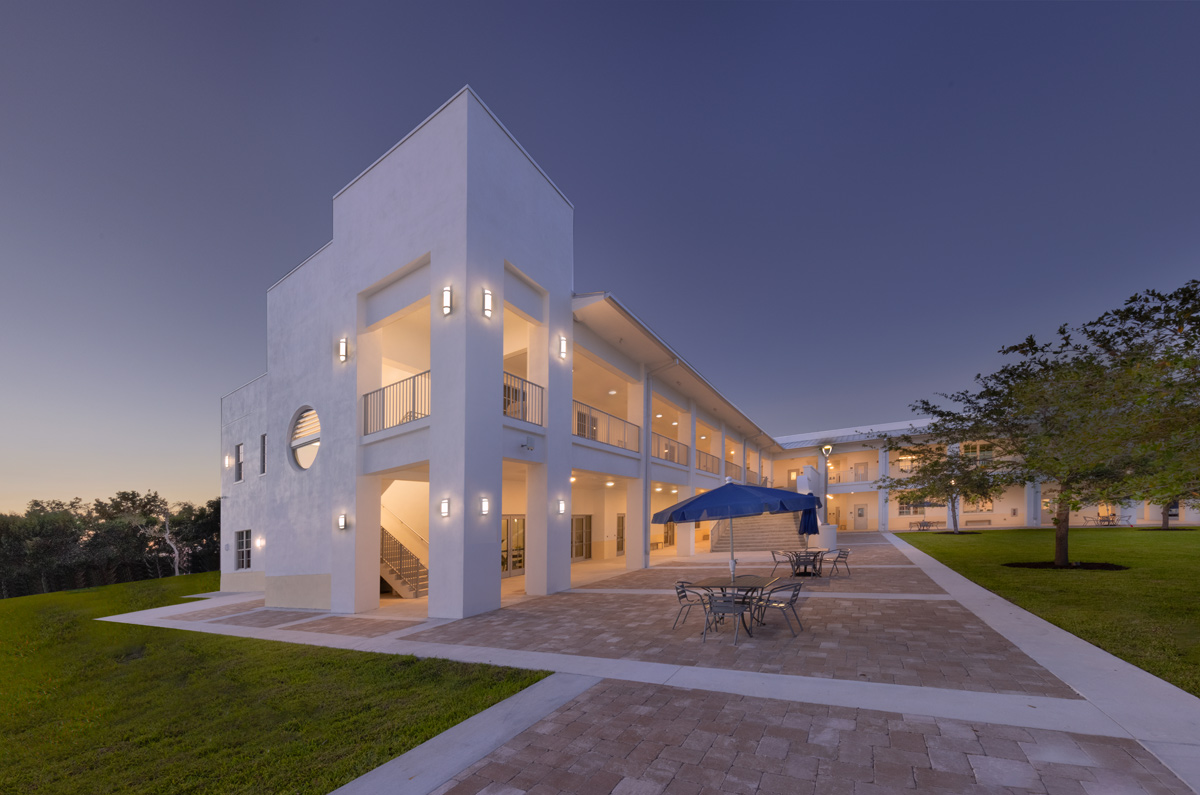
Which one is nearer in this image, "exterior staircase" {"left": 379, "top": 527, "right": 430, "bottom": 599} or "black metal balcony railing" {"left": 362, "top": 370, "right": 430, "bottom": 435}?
"black metal balcony railing" {"left": 362, "top": 370, "right": 430, "bottom": 435}

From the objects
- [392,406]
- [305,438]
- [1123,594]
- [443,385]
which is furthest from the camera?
[305,438]

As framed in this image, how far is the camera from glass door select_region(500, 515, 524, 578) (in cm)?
1731

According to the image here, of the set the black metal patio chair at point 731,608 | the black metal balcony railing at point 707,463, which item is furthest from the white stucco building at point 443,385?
the black metal balcony railing at point 707,463

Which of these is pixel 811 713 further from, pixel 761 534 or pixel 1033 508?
pixel 1033 508

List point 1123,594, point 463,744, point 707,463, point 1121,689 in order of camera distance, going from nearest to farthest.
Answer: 1. point 463,744
2. point 1121,689
3. point 1123,594
4. point 707,463

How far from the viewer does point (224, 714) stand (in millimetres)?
5434

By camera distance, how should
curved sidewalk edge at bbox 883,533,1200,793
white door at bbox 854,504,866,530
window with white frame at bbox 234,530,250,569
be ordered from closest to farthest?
curved sidewalk edge at bbox 883,533,1200,793
window with white frame at bbox 234,530,250,569
white door at bbox 854,504,866,530

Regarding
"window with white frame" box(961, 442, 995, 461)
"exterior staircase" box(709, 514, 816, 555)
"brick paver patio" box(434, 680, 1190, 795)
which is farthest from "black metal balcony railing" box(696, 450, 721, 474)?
"brick paver patio" box(434, 680, 1190, 795)

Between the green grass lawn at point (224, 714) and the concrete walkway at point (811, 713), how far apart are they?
0.52m

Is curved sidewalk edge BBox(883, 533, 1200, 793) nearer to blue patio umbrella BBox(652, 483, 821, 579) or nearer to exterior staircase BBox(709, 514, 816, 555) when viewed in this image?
blue patio umbrella BBox(652, 483, 821, 579)

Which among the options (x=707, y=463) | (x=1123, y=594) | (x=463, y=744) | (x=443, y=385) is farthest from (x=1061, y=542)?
(x=463, y=744)

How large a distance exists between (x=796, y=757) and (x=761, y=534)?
21.7m

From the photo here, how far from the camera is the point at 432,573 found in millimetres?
10453

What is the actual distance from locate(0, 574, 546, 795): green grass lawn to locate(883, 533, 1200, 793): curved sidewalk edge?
537 cm
